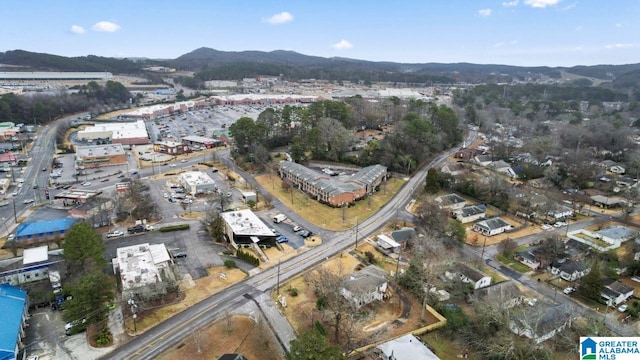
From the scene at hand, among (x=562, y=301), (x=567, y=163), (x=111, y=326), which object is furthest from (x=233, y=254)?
(x=567, y=163)

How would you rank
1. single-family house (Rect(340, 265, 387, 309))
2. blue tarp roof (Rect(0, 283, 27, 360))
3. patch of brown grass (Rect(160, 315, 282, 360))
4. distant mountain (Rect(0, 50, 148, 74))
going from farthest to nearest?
distant mountain (Rect(0, 50, 148, 74)) < single-family house (Rect(340, 265, 387, 309)) < patch of brown grass (Rect(160, 315, 282, 360)) < blue tarp roof (Rect(0, 283, 27, 360))

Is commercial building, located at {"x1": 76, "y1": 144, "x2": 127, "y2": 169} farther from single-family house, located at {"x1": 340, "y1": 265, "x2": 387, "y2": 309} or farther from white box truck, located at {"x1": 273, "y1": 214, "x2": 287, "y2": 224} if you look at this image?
single-family house, located at {"x1": 340, "y1": 265, "x2": 387, "y2": 309}

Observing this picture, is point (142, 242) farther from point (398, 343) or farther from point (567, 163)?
point (567, 163)

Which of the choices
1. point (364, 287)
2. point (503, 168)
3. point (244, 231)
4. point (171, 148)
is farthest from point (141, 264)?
point (503, 168)

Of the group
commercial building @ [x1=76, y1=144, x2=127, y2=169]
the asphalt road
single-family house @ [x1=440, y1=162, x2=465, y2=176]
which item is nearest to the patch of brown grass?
the asphalt road

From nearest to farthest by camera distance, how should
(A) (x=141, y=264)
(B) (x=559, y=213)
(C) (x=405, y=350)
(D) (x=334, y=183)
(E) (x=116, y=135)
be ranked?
(C) (x=405, y=350), (A) (x=141, y=264), (B) (x=559, y=213), (D) (x=334, y=183), (E) (x=116, y=135)

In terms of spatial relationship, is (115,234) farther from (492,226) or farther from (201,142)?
(201,142)

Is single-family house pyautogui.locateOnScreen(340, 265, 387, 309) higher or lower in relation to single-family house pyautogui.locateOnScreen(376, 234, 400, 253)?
higher
